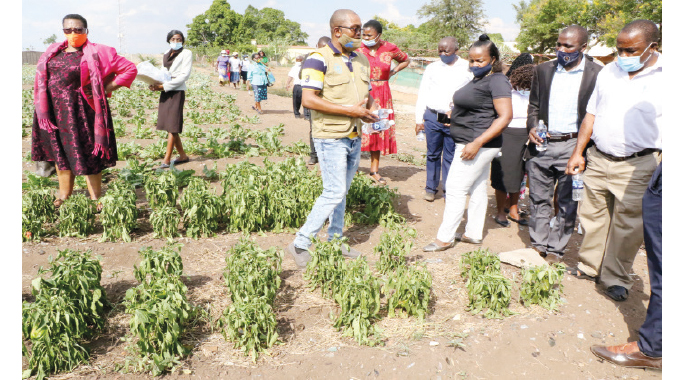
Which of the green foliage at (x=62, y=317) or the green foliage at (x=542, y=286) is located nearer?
the green foliage at (x=62, y=317)

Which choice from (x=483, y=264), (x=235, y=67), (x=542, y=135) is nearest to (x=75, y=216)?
(x=483, y=264)

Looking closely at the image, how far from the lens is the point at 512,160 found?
17.3ft

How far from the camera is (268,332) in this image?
2.97 metres

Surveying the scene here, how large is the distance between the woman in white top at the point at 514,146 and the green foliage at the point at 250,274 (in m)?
3.03

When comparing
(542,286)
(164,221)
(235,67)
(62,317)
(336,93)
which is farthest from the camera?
(235,67)

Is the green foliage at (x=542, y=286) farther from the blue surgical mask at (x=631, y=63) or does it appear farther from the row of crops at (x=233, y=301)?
the blue surgical mask at (x=631, y=63)

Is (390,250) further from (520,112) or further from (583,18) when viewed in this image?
(583,18)

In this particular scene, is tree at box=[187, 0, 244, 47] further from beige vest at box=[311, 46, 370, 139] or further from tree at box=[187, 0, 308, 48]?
beige vest at box=[311, 46, 370, 139]

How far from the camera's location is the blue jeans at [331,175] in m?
3.87

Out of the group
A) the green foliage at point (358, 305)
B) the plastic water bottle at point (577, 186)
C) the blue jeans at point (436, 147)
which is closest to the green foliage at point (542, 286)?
the plastic water bottle at point (577, 186)

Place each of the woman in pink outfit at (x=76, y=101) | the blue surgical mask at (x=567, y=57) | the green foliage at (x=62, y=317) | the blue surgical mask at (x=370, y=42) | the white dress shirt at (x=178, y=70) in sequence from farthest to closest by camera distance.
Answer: the white dress shirt at (x=178, y=70), the blue surgical mask at (x=370, y=42), the woman in pink outfit at (x=76, y=101), the blue surgical mask at (x=567, y=57), the green foliage at (x=62, y=317)

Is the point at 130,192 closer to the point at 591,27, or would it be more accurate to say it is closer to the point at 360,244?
the point at 360,244

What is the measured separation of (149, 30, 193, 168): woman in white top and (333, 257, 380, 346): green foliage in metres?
4.31

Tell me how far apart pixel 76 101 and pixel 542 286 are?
4609 millimetres
